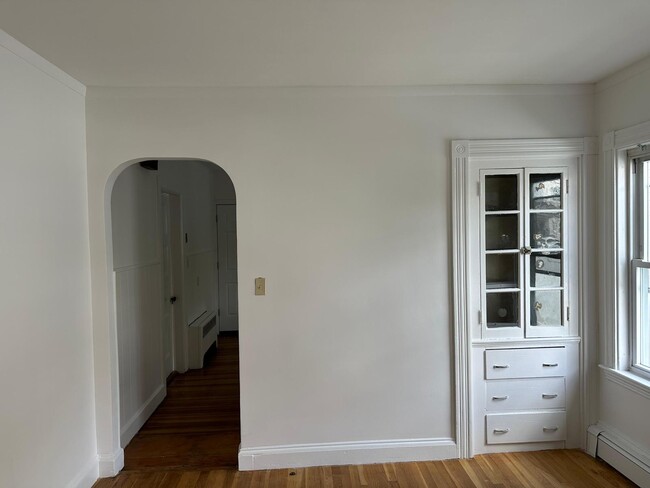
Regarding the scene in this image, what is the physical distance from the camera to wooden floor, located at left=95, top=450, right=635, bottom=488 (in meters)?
2.59

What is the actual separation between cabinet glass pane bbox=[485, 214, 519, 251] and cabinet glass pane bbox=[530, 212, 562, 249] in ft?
0.44

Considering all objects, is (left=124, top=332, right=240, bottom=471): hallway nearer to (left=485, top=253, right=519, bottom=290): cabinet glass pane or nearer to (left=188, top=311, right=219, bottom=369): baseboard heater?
(left=188, top=311, right=219, bottom=369): baseboard heater

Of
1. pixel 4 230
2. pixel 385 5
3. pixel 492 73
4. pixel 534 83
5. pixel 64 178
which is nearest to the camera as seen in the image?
pixel 385 5

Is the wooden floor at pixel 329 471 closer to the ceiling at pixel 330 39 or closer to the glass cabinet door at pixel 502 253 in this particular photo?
the glass cabinet door at pixel 502 253

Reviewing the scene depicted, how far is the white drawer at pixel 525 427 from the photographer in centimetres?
289

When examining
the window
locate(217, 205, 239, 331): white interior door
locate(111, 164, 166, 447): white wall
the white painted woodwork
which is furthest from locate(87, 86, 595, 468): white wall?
locate(217, 205, 239, 331): white interior door

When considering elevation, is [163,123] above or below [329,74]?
below

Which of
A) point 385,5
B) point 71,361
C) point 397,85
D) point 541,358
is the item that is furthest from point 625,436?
point 71,361

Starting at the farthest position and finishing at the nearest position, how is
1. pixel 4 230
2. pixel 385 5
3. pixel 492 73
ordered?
pixel 492 73 < pixel 4 230 < pixel 385 5

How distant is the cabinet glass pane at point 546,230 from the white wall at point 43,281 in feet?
9.73

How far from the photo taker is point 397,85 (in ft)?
9.11

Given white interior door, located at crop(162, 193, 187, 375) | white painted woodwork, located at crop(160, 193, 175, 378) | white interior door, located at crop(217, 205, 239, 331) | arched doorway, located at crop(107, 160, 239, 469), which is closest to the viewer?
arched doorway, located at crop(107, 160, 239, 469)

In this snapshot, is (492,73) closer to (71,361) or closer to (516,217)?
(516,217)

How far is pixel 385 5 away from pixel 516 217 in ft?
5.78
